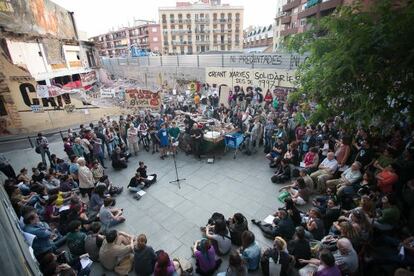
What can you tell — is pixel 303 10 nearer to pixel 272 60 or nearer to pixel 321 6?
pixel 321 6

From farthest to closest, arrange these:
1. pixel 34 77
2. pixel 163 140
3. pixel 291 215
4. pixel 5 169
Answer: pixel 34 77 < pixel 163 140 < pixel 5 169 < pixel 291 215

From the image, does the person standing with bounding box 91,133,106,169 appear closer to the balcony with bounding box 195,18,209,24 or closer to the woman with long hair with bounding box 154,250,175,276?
the woman with long hair with bounding box 154,250,175,276

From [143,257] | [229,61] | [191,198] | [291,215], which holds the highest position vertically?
[229,61]

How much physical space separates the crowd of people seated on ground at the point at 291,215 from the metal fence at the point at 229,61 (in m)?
6.56

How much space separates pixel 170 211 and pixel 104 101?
1357cm

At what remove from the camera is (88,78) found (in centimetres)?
2831

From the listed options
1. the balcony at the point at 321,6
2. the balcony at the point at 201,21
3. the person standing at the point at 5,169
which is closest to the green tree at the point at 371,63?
the person standing at the point at 5,169

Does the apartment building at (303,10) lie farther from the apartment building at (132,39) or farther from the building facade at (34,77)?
the apartment building at (132,39)

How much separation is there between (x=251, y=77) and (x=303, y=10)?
24955mm

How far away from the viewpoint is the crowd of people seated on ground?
13.9 feet

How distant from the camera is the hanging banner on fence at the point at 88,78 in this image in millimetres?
26891

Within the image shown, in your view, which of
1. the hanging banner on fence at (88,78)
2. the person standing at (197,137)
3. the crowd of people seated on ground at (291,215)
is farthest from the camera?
the hanging banner on fence at (88,78)

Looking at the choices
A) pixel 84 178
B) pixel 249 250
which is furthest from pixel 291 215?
pixel 84 178

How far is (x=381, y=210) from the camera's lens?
4.67m
